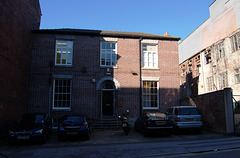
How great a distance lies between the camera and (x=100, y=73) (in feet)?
48.0

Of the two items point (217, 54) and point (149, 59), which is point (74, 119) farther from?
point (217, 54)

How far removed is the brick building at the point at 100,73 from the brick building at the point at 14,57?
87cm

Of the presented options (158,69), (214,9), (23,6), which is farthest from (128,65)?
→ (214,9)

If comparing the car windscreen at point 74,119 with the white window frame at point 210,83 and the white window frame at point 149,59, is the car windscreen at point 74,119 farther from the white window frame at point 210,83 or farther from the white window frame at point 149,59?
the white window frame at point 210,83

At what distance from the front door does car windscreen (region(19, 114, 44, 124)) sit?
17.4 ft

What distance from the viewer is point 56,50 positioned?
14.6 metres

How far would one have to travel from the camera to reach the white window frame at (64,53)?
14607mm

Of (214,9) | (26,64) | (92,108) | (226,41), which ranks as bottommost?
(92,108)

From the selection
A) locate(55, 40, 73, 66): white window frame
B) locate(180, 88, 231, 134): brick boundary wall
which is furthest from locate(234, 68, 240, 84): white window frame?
locate(55, 40, 73, 66): white window frame

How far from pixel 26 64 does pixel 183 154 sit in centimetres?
1193

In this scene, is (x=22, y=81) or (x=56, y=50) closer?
(x=22, y=81)

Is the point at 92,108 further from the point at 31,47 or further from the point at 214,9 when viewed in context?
the point at 214,9

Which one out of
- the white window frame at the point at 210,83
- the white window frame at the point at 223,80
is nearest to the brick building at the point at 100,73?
the white window frame at the point at 223,80

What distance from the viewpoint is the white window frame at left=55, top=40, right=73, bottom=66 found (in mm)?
14607
